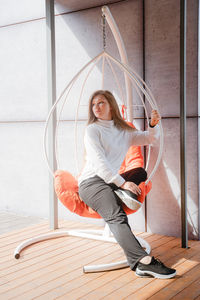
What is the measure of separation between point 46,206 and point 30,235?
0.68m

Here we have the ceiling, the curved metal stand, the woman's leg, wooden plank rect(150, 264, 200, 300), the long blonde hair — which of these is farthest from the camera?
the ceiling

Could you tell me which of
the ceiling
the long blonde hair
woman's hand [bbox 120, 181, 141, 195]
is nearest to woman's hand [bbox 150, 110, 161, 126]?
the long blonde hair

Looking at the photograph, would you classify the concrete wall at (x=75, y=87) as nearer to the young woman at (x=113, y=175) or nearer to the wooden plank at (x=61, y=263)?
the young woman at (x=113, y=175)

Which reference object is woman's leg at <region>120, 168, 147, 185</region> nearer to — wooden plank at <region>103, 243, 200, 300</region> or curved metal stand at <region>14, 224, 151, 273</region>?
curved metal stand at <region>14, 224, 151, 273</region>

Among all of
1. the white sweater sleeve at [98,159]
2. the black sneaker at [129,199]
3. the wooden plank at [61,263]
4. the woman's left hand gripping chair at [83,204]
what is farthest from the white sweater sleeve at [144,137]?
the wooden plank at [61,263]

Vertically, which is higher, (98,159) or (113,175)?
(98,159)

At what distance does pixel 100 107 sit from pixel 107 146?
0.32 meters

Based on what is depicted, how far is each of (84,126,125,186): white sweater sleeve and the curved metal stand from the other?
1.87ft

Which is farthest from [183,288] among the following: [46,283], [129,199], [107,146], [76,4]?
[76,4]

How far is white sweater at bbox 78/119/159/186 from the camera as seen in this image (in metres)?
2.65

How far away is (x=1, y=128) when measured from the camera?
443 cm

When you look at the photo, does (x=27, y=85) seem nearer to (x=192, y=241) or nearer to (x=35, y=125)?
(x=35, y=125)

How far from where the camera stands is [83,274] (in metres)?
2.48

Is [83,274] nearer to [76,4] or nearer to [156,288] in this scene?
[156,288]
